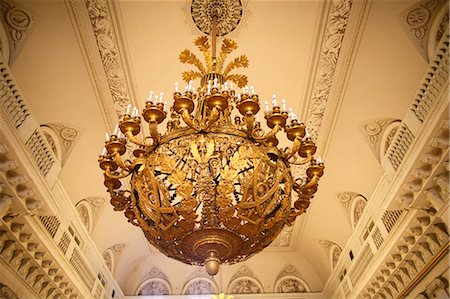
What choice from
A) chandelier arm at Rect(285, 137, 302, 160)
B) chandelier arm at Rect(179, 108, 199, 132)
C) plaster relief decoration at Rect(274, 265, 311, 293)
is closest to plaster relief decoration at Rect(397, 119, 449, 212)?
chandelier arm at Rect(285, 137, 302, 160)

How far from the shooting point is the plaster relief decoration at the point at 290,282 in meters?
9.52

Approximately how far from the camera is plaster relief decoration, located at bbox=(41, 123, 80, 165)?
5.55 meters

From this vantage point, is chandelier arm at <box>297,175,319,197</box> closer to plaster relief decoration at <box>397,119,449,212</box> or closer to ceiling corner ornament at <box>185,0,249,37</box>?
plaster relief decoration at <box>397,119,449,212</box>

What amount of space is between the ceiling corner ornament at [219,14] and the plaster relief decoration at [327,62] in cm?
120

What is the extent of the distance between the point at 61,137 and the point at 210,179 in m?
3.83

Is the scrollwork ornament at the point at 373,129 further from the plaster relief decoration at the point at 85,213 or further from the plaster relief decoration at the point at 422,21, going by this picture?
the plaster relief decoration at the point at 85,213

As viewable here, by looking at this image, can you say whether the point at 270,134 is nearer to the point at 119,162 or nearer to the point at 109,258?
the point at 119,162

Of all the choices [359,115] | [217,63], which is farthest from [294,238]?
[217,63]

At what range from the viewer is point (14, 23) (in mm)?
4391

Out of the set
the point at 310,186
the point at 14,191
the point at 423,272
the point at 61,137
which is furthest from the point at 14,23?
the point at 423,272

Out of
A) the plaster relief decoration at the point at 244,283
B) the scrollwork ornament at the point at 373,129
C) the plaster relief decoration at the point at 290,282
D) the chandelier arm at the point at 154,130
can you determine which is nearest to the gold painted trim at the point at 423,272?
the scrollwork ornament at the point at 373,129

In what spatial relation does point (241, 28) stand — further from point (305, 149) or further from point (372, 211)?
point (372, 211)

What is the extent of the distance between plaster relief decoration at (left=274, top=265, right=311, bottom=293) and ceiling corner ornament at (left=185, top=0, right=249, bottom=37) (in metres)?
6.90

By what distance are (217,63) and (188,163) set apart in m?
1.38
